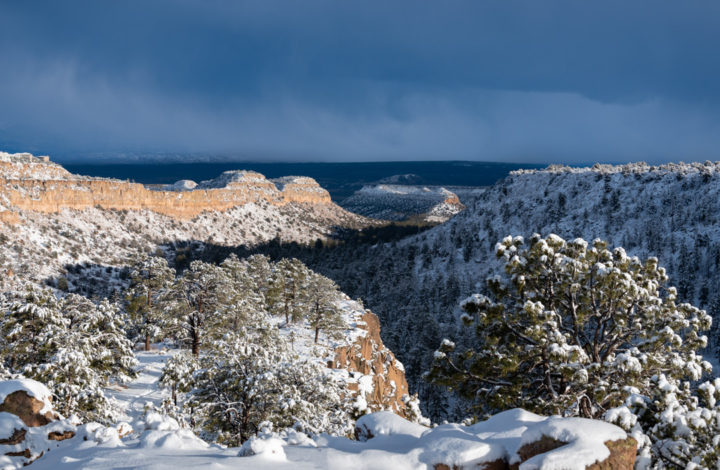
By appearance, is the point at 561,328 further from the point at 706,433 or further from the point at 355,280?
the point at 355,280

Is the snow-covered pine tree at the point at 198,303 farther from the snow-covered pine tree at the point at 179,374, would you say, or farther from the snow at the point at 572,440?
the snow at the point at 572,440

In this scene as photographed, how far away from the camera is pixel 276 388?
13.7 metres

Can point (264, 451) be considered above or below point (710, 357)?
above

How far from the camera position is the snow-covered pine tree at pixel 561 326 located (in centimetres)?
1035

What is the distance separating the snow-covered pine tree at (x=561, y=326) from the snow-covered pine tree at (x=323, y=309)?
21094 mm

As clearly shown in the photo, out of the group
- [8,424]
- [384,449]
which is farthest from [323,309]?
[384,449]

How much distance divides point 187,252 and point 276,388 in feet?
290

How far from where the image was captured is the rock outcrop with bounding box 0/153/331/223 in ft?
240

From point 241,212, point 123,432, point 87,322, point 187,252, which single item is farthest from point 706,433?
point 241,212

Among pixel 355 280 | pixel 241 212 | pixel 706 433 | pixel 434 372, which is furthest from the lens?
pixel 241 212

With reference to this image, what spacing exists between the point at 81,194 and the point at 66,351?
84.1 m

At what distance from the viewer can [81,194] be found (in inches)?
3354

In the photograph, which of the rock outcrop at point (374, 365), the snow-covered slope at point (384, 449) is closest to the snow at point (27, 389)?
the snow-covered slope at point (384, 449)

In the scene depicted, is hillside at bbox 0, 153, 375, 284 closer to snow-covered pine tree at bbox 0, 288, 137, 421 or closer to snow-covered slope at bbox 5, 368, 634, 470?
snow-covered pine tree at bbox 0, 288, 137, 421
